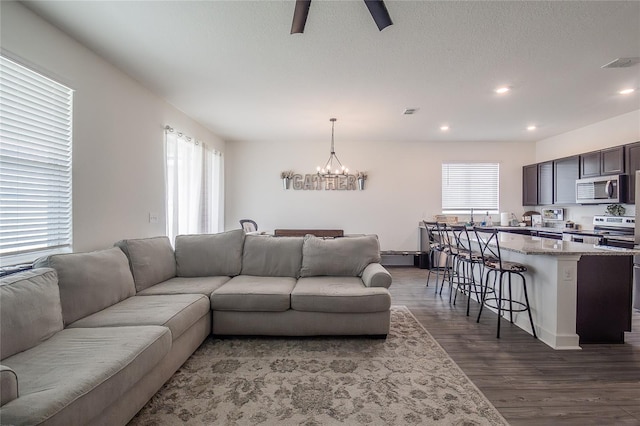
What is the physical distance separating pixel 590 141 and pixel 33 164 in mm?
7487

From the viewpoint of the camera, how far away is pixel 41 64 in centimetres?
227

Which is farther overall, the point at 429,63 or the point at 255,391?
the point at 429,63

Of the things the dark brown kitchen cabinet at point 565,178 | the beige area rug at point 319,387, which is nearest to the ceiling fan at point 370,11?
the beige area rug at point 319,387

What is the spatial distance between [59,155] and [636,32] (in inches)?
192

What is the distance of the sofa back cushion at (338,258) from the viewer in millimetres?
3311

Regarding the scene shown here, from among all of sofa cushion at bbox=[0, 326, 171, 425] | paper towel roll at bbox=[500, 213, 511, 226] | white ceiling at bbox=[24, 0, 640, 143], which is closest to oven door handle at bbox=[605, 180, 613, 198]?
white ceiling at bbox=[24, 0, 640, 143]

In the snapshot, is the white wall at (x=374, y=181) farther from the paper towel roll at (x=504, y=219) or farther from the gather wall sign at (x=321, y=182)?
the paper towel roll at (x=504, y=219)

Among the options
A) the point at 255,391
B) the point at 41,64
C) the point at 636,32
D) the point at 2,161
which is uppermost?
the point at 636,32

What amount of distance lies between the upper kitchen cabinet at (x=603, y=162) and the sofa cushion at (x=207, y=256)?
545 centimetres

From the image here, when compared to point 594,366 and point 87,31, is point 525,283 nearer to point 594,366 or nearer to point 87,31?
point 594,366

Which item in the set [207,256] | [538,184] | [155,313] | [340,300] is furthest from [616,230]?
[155,313]

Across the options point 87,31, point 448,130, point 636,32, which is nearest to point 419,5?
point 636,32

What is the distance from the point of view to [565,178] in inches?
203

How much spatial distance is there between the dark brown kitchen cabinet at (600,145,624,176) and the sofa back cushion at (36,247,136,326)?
6.38 meters
